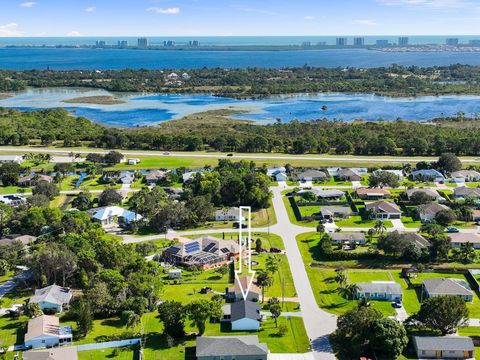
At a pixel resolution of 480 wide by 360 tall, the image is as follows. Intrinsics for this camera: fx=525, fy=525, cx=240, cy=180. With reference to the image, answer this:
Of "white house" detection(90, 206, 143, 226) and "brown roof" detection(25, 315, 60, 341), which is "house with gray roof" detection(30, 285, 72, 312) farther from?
"white house" detection(90, 206, 143, 226)

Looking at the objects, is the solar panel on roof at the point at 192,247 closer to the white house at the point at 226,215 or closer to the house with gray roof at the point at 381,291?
the white house at the point at 226,215

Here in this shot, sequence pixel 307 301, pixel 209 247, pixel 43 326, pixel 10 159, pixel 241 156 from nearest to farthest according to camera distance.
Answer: pixel 43 326, pixel 307 301, pixel 209 247, pixel 10 159, pixel 241 156

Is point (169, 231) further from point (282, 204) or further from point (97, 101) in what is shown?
point (97, 101)

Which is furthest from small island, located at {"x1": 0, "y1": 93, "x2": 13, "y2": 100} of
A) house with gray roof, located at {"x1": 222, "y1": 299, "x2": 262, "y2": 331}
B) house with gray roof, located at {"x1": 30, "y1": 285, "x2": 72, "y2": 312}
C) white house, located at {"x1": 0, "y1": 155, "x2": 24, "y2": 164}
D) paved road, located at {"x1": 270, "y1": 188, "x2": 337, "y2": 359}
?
house with gray roof, located at {"x1": 222, "y1": 299, "x2": 262, "y2": 331}

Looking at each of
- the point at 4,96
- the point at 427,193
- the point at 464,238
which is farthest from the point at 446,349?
the point at 4,96

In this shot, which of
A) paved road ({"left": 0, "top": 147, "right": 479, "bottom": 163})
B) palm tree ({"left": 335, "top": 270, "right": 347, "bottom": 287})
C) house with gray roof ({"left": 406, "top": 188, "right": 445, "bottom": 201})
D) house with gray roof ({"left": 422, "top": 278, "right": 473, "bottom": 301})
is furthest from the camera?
paved road ({"left": 0, "top": 147, "right": 479, "bottom": 163})

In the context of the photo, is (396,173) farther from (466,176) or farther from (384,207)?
(384,207)

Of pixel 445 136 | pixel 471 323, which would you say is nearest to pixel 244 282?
pixel 471 323
